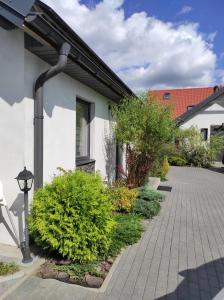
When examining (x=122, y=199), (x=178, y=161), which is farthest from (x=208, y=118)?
(x=122, y=199)

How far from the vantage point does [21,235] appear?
3.63 m

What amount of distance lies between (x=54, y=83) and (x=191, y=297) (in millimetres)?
3458

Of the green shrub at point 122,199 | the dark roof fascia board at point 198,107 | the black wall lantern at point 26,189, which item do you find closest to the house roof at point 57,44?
the black wall lantern at point 26,189

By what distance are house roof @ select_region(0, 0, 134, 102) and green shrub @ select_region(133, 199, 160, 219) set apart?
8.74 feet

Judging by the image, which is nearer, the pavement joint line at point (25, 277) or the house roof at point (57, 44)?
the pavement joint line at point (25, 277)

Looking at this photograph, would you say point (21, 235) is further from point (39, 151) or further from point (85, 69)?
point (85, 69)

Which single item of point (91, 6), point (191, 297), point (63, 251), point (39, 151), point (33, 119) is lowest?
point (191, 297)

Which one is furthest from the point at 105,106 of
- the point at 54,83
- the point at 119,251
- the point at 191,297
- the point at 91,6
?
the point at 191,297

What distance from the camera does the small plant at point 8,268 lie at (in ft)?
9.75

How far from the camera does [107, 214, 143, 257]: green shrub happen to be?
3.68 metres

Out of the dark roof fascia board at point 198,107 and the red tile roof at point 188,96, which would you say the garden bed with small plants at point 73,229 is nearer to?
the dark roof fascia board at point 198,107

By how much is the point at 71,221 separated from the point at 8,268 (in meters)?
0.86

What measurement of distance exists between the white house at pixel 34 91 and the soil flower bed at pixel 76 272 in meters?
0.75

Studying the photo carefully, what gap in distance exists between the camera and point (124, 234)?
412 centimetres
